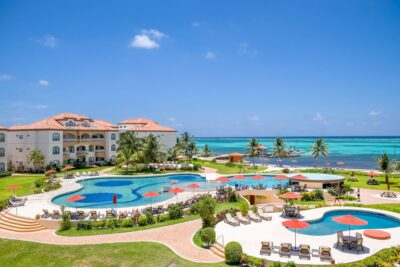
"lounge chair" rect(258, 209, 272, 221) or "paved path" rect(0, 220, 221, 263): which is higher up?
"lounge chair" rect(258, 209, 272, 221)

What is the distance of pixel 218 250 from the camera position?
15.6 metres

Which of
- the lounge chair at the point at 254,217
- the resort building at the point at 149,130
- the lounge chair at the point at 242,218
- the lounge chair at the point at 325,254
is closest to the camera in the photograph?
the lounge chair at the point at 325,254

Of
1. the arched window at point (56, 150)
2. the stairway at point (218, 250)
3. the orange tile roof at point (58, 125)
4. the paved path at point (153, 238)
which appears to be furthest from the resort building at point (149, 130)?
the stairway at point (218, 250)

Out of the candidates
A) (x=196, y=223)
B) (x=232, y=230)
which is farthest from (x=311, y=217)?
(x=196, y=223)

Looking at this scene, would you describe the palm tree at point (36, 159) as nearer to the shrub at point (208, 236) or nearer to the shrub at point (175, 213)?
the shrub at point (175, 213)

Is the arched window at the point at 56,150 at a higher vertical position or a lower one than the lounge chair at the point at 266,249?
higher

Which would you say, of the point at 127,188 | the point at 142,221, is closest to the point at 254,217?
the point at 142,221

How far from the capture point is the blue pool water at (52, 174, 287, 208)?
27.8 meters

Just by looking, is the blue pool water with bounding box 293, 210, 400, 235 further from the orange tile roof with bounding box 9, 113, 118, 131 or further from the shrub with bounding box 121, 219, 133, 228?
the orange tile roof with bounding box 9, 113, 118, 131

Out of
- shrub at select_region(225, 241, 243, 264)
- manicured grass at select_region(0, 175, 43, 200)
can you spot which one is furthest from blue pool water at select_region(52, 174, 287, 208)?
shrub at select_region(225, 241, 243, 264)

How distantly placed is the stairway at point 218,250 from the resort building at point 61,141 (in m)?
40.4

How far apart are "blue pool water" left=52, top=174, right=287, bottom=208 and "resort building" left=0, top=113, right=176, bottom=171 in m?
13.7

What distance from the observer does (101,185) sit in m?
36.9

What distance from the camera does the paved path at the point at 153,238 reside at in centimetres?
1584
